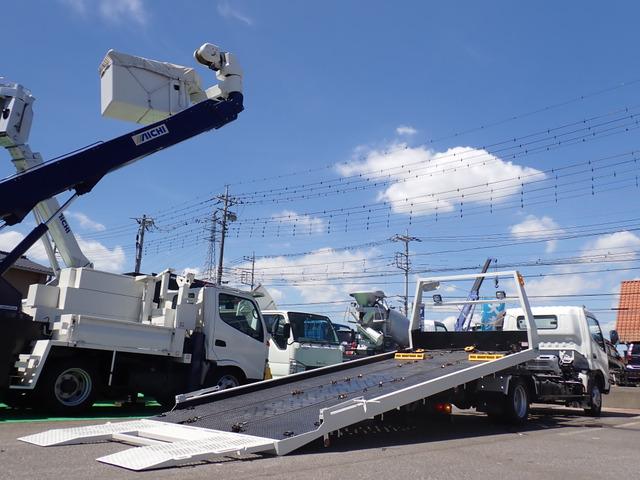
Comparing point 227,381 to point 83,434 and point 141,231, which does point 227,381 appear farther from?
point 141,231

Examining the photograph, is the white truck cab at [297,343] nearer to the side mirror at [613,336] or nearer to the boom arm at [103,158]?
the boom arm at [103,158]

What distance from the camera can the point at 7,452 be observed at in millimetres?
5734

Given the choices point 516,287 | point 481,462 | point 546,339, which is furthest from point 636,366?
point 481,462

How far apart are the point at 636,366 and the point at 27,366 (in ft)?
88.5

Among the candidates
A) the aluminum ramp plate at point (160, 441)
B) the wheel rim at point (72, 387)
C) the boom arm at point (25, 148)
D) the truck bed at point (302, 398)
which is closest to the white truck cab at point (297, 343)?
the truck bed at point (302, 398)

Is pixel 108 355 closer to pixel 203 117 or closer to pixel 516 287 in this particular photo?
pixel 203 117

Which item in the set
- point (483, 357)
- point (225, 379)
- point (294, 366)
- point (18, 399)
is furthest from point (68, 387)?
point (483, 357)

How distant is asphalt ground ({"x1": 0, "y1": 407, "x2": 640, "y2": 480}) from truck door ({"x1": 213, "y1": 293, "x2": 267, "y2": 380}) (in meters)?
2.85

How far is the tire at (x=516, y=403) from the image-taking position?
9.03m

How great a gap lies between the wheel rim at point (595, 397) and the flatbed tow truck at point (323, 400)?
117 inches

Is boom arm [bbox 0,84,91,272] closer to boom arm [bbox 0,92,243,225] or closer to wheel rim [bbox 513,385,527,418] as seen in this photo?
boom arm [bbox 0,92,243,225]

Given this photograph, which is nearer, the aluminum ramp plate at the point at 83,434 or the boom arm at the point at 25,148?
the aluminum ramp plate at the point at 83,434

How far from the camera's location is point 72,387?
9492mm

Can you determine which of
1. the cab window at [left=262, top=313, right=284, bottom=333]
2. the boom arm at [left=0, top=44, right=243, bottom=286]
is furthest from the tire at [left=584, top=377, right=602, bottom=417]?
the boom arm at [left=0, top=44, right=243, bottom=286]
